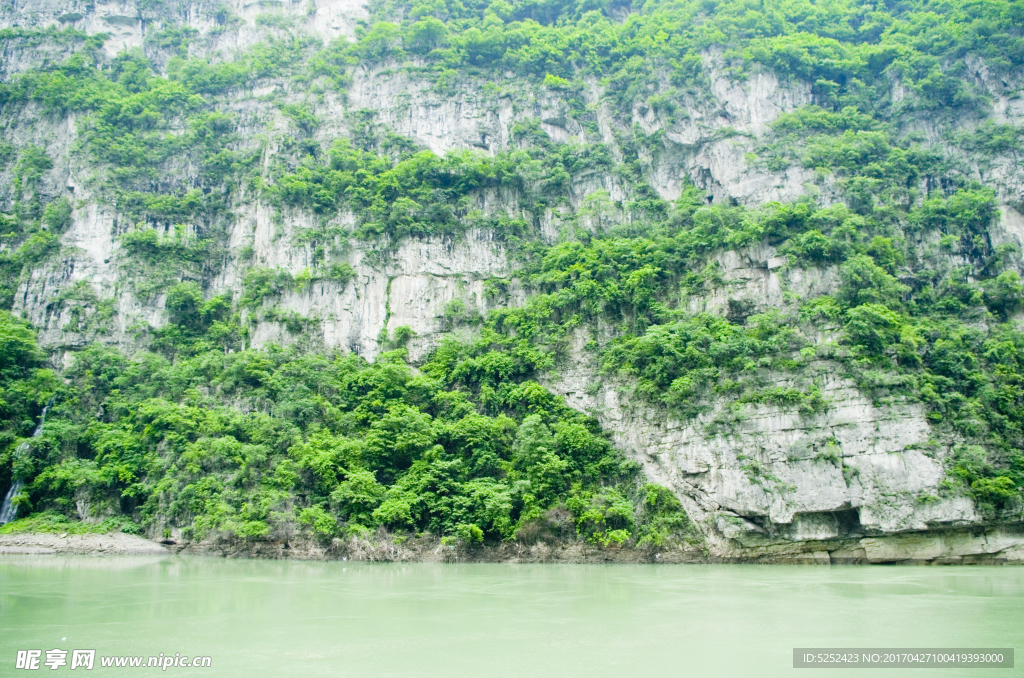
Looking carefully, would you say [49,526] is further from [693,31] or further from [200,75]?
[693,31]

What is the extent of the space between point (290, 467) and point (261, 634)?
15074mm

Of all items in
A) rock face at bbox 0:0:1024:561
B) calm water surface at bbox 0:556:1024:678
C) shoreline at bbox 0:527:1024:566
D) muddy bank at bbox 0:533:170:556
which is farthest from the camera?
muddy bank at bbox 0:533:170:556

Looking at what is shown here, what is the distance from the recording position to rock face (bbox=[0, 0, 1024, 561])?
2020 cm

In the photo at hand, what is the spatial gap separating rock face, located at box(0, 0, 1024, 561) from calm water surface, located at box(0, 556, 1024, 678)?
11.9 ft

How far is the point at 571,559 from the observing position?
825 inches

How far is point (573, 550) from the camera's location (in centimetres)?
2120

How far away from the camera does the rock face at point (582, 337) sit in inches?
795

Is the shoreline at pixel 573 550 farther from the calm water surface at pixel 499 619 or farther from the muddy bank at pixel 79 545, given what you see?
the calm water surface at pixel 499 619

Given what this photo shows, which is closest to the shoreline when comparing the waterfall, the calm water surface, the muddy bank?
the muddy bank

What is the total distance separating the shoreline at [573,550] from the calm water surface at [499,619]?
8.96ft

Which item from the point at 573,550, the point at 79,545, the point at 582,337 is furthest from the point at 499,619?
the point at 79,545

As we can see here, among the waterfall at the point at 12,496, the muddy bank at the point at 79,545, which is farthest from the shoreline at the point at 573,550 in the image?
the waterfall at the point at 12,496

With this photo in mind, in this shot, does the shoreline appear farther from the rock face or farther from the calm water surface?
the calm water surface

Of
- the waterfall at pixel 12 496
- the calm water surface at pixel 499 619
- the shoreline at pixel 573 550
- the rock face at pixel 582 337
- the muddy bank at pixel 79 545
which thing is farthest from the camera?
the waterfall at pixel 12 496
